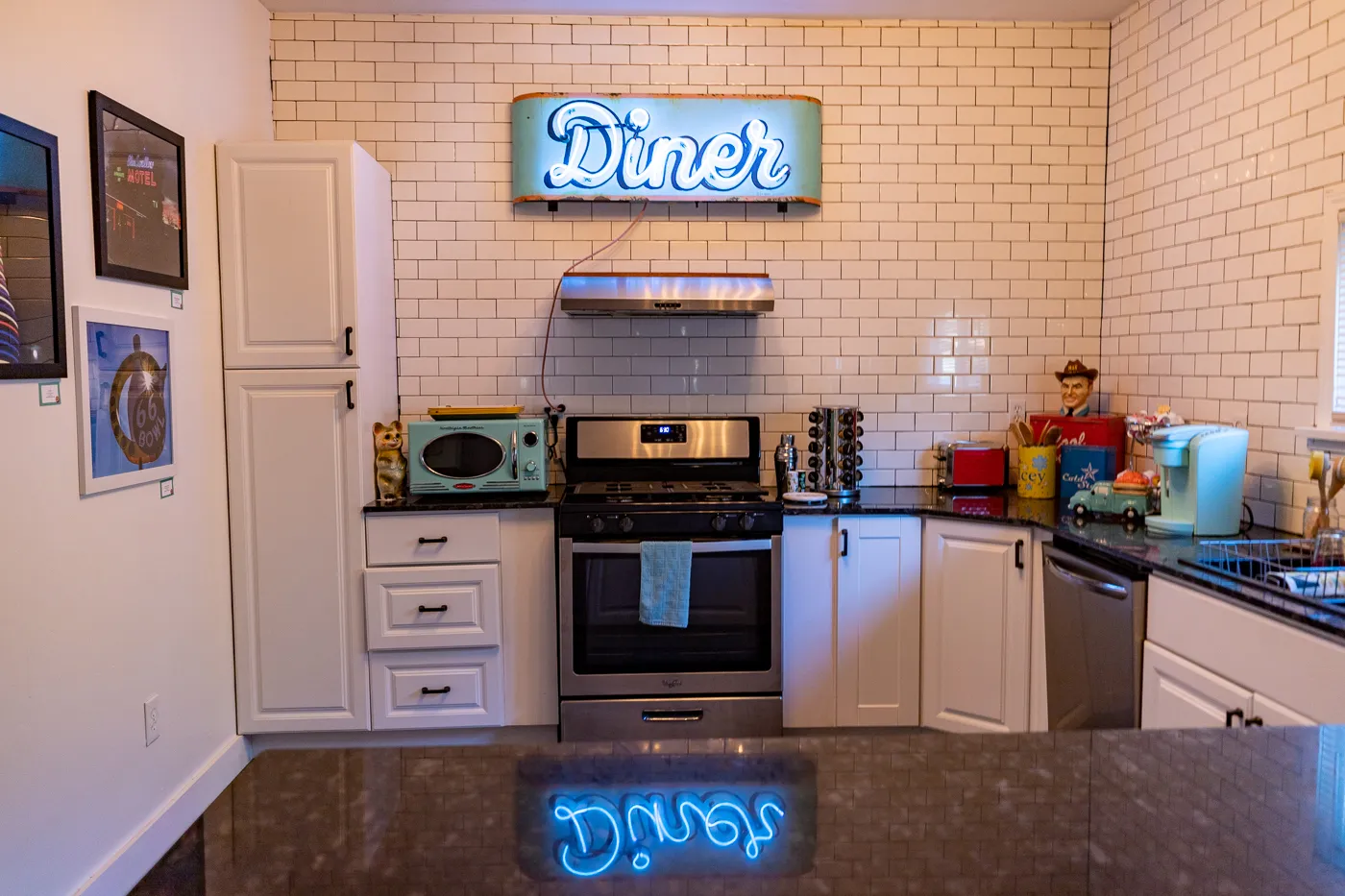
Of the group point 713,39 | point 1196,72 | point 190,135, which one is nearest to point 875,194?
point 713,39

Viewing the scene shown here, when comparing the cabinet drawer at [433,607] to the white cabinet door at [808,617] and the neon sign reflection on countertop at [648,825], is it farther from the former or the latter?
the neon sign reflection on countertop at [648,825]

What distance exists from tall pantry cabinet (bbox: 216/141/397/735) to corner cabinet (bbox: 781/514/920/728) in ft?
Result: 5.10

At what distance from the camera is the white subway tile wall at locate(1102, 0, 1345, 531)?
8.48 ft

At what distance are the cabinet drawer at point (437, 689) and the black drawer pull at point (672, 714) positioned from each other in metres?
0.54

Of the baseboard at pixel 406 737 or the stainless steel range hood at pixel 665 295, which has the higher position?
the stainless steel range hood at pixel 665 295

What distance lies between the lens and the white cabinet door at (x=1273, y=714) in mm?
1824

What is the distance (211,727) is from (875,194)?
318 cm

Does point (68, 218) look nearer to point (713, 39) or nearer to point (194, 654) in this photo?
point (194, 654)

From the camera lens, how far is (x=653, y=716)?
10.4 ft

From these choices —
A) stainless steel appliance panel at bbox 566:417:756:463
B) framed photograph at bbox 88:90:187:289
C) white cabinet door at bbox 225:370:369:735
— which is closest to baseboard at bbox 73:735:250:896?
white cabinet door at bbox 225:370:369:735

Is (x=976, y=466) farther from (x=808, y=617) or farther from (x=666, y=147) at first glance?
Result: (x=666, y=147)

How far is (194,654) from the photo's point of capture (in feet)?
9.32

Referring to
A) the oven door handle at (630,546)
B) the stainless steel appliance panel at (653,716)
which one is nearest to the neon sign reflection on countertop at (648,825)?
the oven door handle at (630,546)

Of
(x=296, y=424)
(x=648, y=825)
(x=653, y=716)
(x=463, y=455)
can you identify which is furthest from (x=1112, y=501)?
(x=296, y=424)
